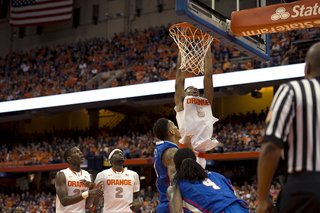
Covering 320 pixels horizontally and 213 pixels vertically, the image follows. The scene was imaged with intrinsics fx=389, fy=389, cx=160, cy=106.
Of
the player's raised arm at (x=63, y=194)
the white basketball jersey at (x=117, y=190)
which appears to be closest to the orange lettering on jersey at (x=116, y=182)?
the white basketball jersey at (x=117, y=190)

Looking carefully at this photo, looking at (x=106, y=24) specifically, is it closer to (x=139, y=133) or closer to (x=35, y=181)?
(x=139, y=133)

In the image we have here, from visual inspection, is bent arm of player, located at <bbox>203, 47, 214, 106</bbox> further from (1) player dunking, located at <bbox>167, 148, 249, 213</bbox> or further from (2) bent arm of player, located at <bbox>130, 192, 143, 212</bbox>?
(2) bent arm of player, located at <bbox>130, 192, 143, 212</bbox>

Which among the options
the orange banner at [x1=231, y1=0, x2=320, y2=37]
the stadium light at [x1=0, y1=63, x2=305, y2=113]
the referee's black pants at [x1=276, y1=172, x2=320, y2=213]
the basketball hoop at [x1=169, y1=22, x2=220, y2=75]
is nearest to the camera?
the referee's black pants at [x1=276, y1=172, x2=320, y2=213]

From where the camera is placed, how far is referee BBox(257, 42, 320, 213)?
2.11 m

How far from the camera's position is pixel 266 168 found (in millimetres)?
2139

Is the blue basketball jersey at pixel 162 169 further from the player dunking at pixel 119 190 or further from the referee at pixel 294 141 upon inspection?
the referee at pixel 294 141

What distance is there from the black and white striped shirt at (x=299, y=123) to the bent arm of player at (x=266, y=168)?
1.7 inches

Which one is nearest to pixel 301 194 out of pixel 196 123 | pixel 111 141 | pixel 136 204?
pixel 196 123

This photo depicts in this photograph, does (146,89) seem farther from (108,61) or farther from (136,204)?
(136,204)

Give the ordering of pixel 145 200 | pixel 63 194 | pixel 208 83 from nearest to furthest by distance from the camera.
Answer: pixel 208 83
pixel 63 194
pixel 145 200

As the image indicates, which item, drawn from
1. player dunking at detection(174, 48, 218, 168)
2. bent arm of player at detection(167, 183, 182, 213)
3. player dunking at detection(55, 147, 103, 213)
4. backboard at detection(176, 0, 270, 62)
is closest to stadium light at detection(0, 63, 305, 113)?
backboard at detection(176, 0, 270, 62)

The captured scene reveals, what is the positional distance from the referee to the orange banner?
12.1 feet

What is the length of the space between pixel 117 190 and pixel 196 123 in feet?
6.43

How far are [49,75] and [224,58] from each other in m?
11.4
